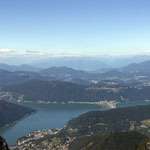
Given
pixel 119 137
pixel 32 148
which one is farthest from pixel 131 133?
pixel 32 148

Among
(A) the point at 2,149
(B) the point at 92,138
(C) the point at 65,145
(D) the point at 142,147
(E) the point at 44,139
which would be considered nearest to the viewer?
(A) the point at 2,149

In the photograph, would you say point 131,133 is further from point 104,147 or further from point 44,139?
point 44,139

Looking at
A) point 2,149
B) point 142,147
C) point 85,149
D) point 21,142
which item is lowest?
point 21,142

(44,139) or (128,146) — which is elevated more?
(128,146)

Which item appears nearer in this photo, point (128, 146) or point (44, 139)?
point (128, 146)

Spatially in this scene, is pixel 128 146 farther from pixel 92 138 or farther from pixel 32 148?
pixel 32 148

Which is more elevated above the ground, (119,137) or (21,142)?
(119,137)

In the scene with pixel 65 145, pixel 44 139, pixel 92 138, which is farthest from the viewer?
pixel 44 139

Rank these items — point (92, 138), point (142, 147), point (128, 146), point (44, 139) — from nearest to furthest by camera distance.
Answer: point (142, 147), point (128, 146), point (92, 138), point (44, 139)

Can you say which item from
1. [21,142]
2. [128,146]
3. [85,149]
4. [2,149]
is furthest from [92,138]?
[2,149]
